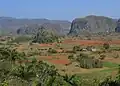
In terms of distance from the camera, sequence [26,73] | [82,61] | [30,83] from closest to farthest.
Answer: [30,83] < [26,73] < [82,61]

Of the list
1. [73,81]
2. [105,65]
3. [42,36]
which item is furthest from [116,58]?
[42,36]

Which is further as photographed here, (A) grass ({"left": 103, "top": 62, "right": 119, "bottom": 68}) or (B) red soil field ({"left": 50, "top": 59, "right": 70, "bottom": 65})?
(B) red soil field ({"left": 50, "top": 59, "right": 70, "bottom": 65})

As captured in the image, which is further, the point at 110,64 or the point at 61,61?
the point at 61,61

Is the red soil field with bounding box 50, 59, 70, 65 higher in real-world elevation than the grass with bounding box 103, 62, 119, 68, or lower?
lower

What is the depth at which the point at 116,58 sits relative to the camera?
5569cm

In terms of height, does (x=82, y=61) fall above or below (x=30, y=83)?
below

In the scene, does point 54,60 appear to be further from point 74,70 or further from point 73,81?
point 73,81

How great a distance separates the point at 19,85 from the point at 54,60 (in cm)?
3048

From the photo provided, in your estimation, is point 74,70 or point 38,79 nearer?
point 38,79

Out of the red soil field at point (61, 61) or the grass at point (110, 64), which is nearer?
the grass at point (110, 64)

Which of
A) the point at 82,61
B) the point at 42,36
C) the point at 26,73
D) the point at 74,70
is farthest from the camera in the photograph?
the point at 42,36

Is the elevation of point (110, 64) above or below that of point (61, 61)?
above

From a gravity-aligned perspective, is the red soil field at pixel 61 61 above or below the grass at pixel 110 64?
below

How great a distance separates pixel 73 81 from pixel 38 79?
351 centimetres
